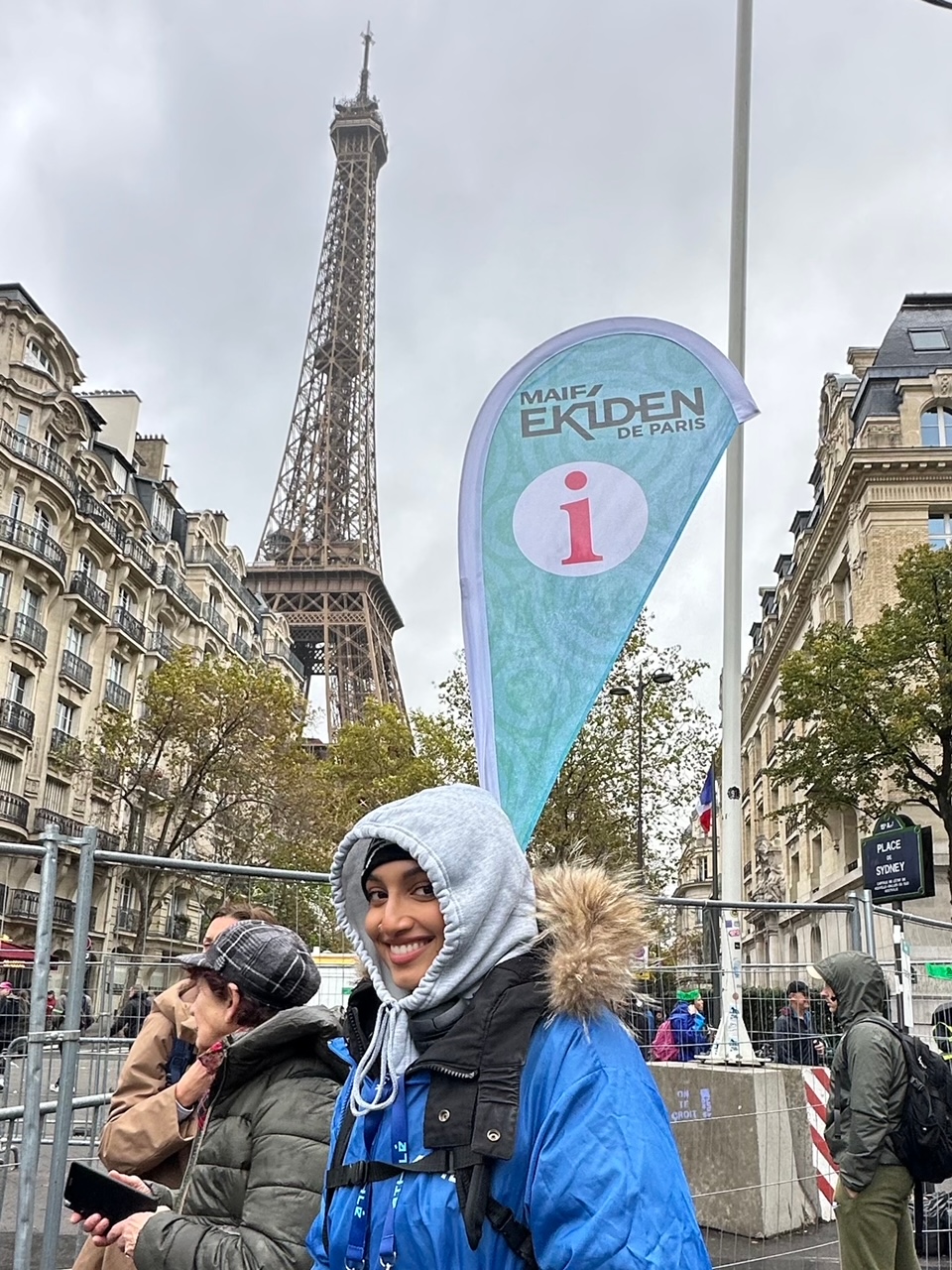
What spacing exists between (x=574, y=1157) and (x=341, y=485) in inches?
3078

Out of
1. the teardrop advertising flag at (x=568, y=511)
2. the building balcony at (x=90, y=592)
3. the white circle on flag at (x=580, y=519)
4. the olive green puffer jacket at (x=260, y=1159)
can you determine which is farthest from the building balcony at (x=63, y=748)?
the olive green puffer jacket at (x=260, y=1159)

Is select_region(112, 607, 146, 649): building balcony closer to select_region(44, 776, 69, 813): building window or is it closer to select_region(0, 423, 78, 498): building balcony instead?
select_region(0, 423, 78, 498): building balcony

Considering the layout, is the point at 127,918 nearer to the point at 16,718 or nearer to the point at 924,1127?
the point at 924,1127

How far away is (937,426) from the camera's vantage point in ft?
116

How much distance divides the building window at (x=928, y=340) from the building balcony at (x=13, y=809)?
32385mm

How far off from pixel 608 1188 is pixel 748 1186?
148 inches

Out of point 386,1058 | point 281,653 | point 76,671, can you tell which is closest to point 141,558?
point 76,671

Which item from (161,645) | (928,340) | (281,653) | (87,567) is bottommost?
(161,645)

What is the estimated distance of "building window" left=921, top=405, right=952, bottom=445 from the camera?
35.1 meters

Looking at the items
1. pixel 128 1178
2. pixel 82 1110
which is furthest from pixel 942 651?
pixel 128 1178

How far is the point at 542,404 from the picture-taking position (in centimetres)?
590

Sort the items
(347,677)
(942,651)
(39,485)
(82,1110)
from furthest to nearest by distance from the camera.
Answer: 1. (347,677)
2. (39,485)
3. (942,651)
4. (82,1110)

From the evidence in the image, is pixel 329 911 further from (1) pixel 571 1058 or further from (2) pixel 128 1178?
(1) pixel 571 1058

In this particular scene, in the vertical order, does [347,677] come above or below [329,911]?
above
